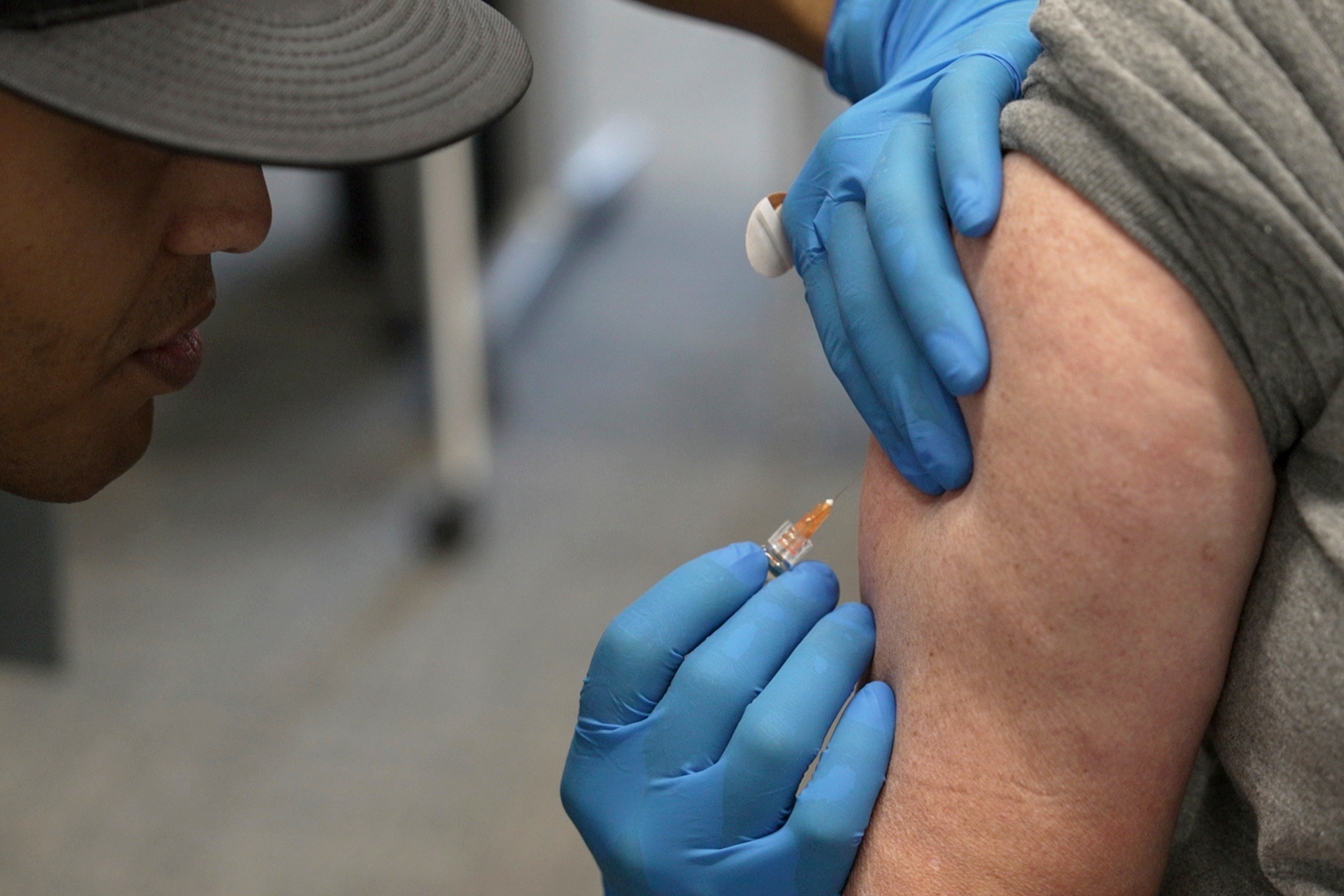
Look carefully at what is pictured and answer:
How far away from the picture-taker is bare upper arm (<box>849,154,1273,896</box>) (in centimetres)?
73

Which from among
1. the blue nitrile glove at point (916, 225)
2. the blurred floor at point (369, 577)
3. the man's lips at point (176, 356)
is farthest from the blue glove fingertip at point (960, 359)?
the blurred floor at point (369, 577)

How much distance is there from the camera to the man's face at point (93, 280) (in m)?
0.83

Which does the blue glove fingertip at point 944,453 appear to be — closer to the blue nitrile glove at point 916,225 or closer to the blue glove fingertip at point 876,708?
the blue nitrile glove at point 916,225

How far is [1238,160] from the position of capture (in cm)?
70

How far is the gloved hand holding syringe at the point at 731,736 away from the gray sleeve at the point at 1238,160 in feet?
1.19

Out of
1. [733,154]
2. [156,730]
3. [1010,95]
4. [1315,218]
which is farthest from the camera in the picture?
[733,154]

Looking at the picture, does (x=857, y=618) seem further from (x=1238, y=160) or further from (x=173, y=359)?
(x=173, y=359)

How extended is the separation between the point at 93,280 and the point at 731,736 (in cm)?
59

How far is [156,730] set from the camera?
2.24 meters

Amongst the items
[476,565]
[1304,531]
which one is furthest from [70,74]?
[476,565]

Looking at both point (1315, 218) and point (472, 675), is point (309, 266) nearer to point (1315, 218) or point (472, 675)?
point (472, 675)

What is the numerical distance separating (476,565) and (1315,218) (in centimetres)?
217

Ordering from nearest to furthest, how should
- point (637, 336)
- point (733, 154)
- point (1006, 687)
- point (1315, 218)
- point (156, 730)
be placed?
point (1315, 218) < point (1006, 687) < point (156, 730) < point (637, 336) < point (733, 154)

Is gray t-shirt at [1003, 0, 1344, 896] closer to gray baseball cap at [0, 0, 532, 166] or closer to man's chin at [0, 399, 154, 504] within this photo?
gray baseball cap at [0, 0, 532, 166]
